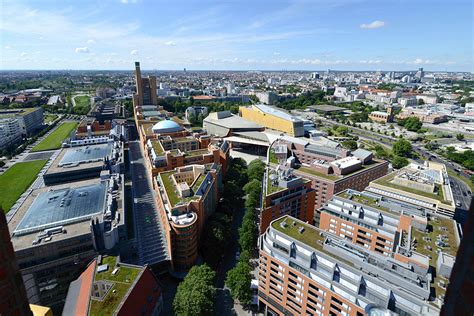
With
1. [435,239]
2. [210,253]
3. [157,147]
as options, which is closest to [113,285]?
[210,253]

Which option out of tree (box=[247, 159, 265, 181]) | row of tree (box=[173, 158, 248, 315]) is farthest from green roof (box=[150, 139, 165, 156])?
tree (box=[247, 159, 265, 181])

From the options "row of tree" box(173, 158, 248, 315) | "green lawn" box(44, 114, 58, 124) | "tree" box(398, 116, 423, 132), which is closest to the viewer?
"row of tree" box(173, 158, 248, 315)

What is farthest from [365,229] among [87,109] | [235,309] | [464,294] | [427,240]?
[87,109]

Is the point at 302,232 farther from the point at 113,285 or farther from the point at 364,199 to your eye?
the point at 113,285

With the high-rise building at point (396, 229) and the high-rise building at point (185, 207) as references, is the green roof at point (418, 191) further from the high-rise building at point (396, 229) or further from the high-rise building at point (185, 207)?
the high-rise building at point (185, 207)

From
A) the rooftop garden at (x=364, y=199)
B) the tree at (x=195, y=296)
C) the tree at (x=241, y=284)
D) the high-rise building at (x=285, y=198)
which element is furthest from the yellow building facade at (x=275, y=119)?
the tree at (x=195, y=296)

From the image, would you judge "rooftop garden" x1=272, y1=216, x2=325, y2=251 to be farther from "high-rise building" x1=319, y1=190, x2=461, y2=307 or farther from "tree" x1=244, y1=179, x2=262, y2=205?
"tree" x1=244, y1=179, x2=262, y2=205
